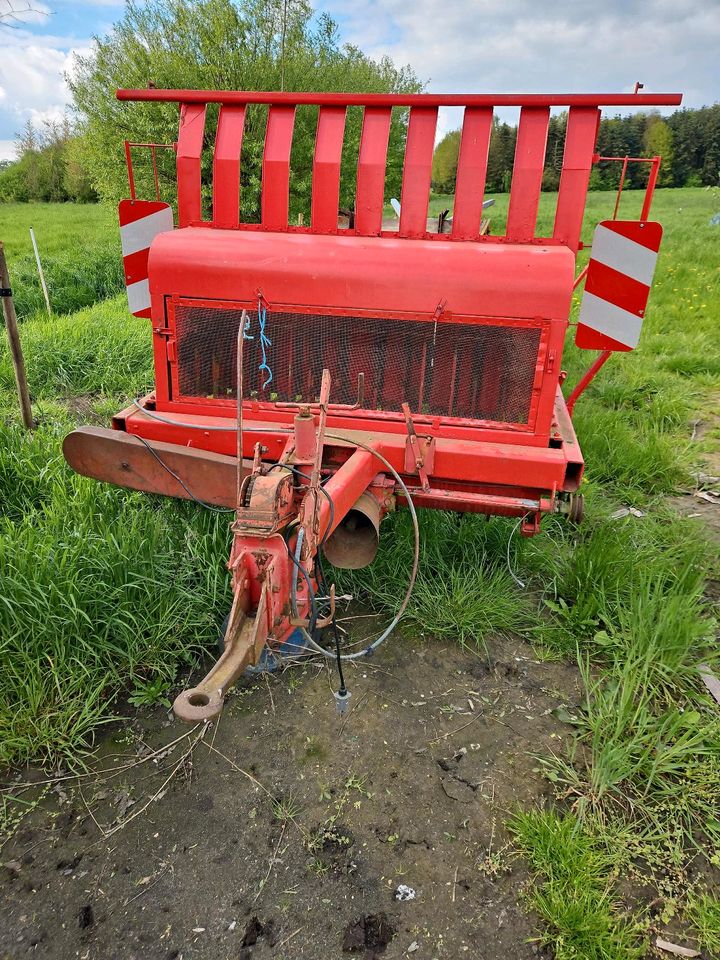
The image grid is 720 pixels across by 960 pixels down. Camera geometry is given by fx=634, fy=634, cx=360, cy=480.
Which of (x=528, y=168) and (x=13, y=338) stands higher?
(x=528, y=168)

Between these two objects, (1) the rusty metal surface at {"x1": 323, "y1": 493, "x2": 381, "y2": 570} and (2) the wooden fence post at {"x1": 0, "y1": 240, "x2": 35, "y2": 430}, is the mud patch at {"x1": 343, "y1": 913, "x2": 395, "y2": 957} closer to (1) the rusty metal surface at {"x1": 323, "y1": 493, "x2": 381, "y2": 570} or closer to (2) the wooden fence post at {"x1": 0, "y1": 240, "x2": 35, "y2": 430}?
(1) the rusty metal surface at {"x1": 323, "y1": 493, "x2": 381, "y2": 570}

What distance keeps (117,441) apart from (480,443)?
154 cm

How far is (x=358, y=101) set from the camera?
9.33ft

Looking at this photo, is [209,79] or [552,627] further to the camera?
[209,79]

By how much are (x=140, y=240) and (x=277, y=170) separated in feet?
2.61

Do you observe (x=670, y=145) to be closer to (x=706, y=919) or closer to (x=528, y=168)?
(x=528, y=168)

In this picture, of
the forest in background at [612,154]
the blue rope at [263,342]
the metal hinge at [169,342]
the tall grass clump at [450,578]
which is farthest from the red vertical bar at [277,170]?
the forest in background at [612,154]

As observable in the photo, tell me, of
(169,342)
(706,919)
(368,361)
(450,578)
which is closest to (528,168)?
(368,361)

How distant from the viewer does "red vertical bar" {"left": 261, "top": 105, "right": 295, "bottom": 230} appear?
295cm

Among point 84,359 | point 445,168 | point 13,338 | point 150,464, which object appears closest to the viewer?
point 150,464

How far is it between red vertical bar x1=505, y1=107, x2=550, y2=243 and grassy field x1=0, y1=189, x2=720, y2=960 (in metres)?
1.50

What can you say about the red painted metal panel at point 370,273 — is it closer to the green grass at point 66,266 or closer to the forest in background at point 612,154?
the green grass at point 66,266

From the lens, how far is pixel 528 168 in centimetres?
278

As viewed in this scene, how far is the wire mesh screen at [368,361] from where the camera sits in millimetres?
2639
